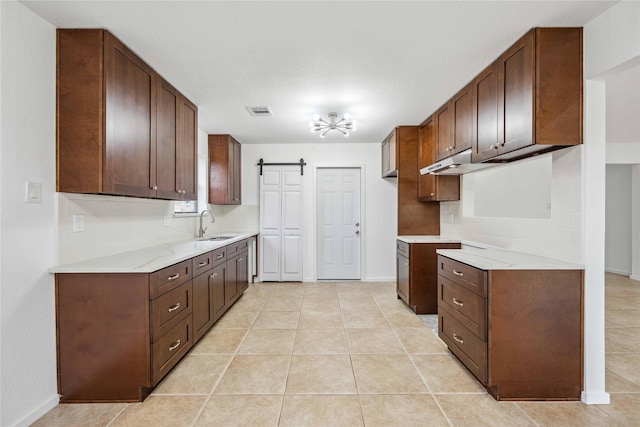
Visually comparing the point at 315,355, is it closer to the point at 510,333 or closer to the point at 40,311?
the point at 510,333

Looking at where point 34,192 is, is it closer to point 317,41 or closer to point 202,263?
point 202,263

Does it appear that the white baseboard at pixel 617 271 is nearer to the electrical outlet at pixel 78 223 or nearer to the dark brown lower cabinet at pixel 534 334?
the dark brown lower cabinet at pixel 534 334

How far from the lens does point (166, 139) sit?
276cm

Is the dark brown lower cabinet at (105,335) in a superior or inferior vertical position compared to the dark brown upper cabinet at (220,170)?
inferior

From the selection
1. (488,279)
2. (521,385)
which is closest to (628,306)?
(521,385)

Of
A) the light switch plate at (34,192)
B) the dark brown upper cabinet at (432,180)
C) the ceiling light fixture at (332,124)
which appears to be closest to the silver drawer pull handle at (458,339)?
the dark brown upper cabinet at (432,180)

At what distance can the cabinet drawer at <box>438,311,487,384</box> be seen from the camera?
81.5 inches

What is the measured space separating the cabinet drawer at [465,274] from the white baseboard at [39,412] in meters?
2.84

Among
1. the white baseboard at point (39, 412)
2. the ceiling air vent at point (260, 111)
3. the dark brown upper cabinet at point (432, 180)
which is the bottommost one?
the white baseboard at point (39, 412)

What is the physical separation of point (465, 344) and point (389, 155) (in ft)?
9.87

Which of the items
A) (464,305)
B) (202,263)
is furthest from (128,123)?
(464,305)

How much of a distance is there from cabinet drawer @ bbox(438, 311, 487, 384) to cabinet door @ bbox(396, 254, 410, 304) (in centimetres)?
106

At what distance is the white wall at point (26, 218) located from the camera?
5.47 ft

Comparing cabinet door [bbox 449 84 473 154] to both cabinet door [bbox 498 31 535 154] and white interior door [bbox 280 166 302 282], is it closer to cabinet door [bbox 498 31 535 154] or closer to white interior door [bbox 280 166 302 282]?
cabinet door [bbox 498 31 535 154]
